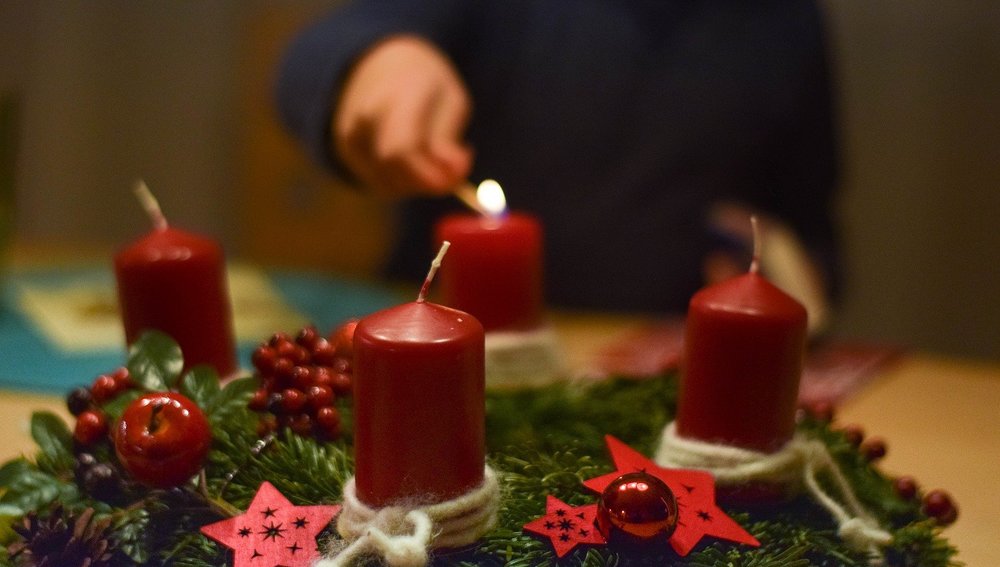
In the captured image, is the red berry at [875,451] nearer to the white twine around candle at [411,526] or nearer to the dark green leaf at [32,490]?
the white twine around candle at [411,526]

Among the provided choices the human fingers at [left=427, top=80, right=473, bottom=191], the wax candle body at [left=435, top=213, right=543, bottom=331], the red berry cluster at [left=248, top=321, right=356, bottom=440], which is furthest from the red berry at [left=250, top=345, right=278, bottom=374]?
the human fingers at [left=427, top=80, right=473, bottom=191]

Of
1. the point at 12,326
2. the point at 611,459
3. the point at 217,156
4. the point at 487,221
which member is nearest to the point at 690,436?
the point at 611,459

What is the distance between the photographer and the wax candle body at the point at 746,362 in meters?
0.50

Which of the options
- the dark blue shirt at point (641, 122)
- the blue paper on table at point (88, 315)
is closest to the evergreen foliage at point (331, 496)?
the blue paper on table at point (88, 315)

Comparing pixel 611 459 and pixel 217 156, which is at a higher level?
pixel 611 459

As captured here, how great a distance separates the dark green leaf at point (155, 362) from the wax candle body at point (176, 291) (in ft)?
0.15

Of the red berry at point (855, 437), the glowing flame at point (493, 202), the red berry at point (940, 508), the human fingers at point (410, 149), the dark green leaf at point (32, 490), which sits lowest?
the red berry at point (940, 508)

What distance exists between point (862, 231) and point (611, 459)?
1.78 metres

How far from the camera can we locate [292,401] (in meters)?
0.52

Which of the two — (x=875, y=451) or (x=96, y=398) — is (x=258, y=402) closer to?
(x=96, y=398)

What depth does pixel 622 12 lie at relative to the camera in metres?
1.50

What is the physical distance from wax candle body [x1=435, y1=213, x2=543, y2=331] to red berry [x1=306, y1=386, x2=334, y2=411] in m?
0.21

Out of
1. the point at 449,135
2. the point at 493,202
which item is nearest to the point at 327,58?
the point at 449,135

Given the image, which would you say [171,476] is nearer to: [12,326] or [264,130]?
[12,326]
